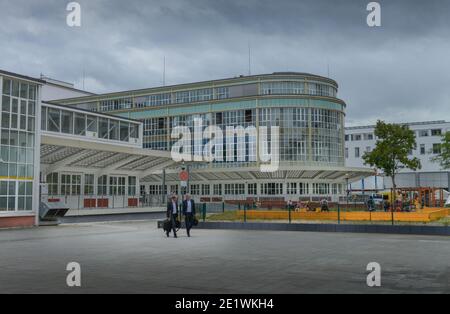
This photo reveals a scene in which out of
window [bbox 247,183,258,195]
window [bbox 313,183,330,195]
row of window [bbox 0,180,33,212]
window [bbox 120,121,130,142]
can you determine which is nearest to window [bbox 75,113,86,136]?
window [bbox 120,121,130,142]

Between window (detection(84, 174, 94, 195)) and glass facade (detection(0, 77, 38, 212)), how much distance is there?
13672 mm

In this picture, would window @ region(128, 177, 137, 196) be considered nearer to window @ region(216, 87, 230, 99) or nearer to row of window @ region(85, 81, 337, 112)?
row of window @ region(85, 81, 337, 112)

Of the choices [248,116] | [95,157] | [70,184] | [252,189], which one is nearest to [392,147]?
[95,157]

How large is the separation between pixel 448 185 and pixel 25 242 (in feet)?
277

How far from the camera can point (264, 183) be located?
7081cm

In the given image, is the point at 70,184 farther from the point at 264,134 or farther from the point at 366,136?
the point at 366,136

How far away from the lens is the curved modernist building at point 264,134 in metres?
70.0

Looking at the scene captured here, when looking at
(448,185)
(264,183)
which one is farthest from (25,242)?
(448,185)

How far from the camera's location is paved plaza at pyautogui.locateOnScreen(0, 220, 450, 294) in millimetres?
9305

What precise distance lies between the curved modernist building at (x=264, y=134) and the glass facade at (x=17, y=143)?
40136mm

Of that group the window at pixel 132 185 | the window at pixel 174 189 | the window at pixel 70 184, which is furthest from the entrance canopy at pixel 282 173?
the window at pixel 70 184

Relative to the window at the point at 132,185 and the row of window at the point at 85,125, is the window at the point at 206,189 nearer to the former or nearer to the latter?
the row of window at the point at 85,125

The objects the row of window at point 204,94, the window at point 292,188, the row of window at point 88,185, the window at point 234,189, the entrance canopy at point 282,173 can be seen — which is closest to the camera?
the row of window at point 88,185
